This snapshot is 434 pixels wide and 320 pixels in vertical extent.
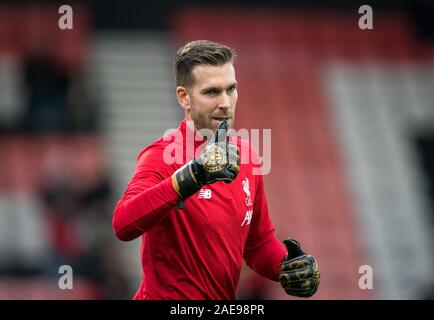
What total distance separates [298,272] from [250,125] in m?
10.0

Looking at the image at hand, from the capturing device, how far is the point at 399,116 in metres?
16.2

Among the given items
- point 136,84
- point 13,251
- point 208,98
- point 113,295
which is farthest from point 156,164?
point 136,84

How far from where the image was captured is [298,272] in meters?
5.35

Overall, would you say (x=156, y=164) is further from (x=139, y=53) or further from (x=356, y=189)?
(x=139, y=53)

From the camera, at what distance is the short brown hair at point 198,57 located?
5.29 m

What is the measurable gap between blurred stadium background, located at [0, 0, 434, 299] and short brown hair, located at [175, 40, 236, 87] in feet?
22.0

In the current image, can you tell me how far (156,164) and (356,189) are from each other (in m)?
10.3

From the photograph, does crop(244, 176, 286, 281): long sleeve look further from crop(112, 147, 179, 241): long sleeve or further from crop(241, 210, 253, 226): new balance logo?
crop(112, 147, 179, 241): long sleeve

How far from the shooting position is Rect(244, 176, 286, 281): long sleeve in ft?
18.6

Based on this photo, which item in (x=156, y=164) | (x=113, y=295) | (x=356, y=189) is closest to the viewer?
(x=156, y=164)
